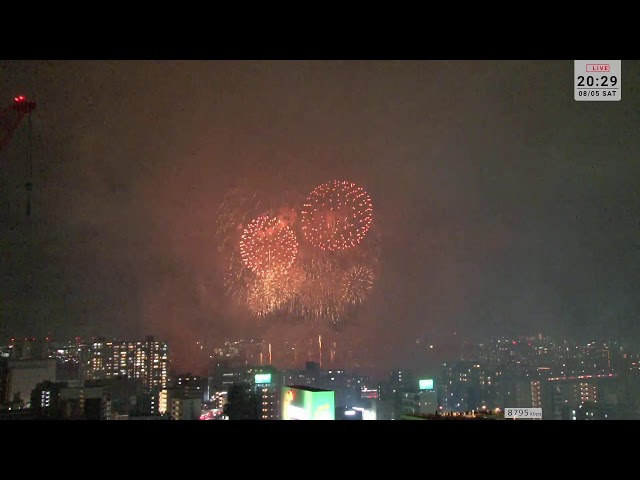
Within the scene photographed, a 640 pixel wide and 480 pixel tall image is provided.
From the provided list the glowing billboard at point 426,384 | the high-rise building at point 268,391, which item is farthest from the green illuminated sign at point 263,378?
the glowing billboard at point 426,384

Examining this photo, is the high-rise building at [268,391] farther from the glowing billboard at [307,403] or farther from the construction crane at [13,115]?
the construction crane at [13,115]

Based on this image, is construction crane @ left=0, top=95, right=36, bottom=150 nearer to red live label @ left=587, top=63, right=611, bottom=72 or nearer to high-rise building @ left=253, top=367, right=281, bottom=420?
high-rise building @ left=253, top=367, right=281, bottom=420

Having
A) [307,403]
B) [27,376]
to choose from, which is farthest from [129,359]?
[307,403]

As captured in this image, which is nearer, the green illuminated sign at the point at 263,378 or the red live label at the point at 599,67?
the red live label at the point at 599,67

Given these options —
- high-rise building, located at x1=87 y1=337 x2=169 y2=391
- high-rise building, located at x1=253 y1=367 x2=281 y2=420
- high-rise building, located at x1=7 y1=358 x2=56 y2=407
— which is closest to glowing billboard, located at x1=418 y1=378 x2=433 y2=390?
high-rise building, located at x1=253 y1=367 x2=281 y2=420

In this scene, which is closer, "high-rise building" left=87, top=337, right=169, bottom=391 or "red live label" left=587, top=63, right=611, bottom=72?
"red live label" left=587, top=63, right=611, bottom=72
